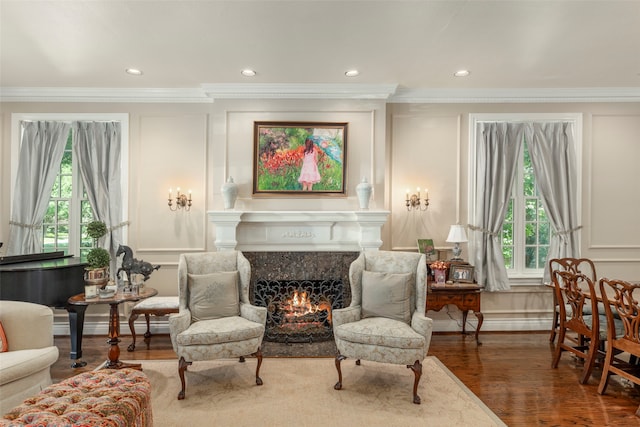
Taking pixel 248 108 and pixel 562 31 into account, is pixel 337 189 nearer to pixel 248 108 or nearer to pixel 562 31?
pixel 248 108

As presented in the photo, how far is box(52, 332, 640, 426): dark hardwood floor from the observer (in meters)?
2.75

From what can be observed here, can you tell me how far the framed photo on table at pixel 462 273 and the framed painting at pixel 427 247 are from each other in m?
0.31

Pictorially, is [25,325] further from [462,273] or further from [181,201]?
[462,273]

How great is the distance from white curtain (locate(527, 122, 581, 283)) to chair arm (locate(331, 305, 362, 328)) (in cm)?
284

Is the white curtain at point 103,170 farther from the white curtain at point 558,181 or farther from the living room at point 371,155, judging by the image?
the white curtain at point 558,181

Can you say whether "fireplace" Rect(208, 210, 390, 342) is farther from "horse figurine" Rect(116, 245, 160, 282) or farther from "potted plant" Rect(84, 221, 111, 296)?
"potted plant" Rect(84, 221, 111, 296)

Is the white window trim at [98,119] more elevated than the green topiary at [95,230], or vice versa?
the white window trim at [98,119]

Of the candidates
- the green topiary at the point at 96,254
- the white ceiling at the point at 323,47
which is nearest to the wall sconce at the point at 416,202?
the white ceiling at the point at 323,47

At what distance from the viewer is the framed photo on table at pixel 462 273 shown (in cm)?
438

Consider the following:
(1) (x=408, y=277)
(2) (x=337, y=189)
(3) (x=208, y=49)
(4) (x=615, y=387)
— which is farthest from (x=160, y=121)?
(4) (x=615, y=387)

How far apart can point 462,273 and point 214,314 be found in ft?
9.33

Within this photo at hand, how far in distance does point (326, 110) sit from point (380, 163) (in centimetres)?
91

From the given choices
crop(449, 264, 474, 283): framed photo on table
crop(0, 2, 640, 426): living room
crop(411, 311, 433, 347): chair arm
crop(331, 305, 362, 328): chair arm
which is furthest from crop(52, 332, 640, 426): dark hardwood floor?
crop(331, 305, 362, 328): chair arm

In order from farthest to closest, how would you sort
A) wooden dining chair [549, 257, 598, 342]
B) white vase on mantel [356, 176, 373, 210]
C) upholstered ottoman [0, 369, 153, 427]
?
1. white vase on mantel [356, 176, 373, 210]
2. wooden dining chair [549, 257, 598, 342]
3. upholstered ottoman [0, 369, 153, 427]
